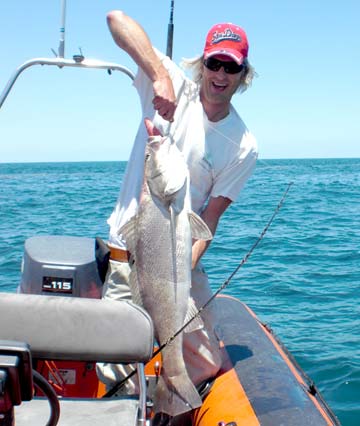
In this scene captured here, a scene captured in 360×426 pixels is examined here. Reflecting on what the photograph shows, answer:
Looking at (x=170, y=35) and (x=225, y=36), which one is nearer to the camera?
(x=225, y=36)

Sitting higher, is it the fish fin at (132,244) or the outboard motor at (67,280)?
the fish fin at (132,244)

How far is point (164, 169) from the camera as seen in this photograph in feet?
10.8

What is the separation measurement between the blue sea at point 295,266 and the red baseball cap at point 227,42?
32.5 inches

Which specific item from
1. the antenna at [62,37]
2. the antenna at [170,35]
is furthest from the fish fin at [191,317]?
the antenna at [62,37]

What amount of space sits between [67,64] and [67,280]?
1647 mm

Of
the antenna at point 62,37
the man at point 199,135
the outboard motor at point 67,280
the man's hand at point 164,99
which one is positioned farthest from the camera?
the antenna at point 62,37

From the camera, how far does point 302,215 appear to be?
20703 mm

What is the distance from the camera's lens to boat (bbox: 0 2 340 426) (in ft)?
9.01

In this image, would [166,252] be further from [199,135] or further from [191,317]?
[199,135]

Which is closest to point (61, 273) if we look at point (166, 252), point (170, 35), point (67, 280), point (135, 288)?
point (67, 280)

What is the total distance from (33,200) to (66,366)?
24272mm

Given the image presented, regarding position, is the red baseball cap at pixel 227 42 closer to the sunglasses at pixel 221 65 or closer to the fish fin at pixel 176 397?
the sunglasses at pixel 221 65

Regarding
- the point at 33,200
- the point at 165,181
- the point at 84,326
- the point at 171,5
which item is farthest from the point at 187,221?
the point at 33,200

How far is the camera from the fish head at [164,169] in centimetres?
329
